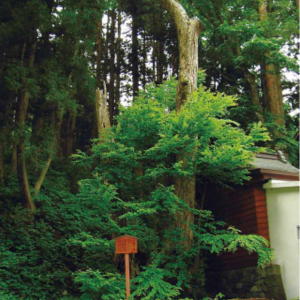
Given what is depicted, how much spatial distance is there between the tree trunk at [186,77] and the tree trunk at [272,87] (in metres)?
6.80

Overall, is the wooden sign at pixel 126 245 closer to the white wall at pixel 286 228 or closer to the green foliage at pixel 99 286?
the green foliage at pixel 99 286

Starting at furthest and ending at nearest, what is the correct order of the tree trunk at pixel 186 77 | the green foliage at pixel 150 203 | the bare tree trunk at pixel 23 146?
the bare tree trunk at pixel 23 146 → the tree trunk at pixel 186 77 → the green foliage at pixel 150 203

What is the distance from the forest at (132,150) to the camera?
966cm

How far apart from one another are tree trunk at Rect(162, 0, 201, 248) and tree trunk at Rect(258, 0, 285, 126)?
6.80 m

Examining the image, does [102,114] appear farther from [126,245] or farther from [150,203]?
[126,245]

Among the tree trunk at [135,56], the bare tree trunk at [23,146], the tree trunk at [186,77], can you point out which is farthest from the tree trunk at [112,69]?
the tree trunk at [186,77]

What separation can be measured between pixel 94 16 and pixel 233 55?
640cm

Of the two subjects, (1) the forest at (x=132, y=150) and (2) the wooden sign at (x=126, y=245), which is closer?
(2) the wooden sign at (x=126, y=245)

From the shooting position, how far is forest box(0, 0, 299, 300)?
31.7 feet

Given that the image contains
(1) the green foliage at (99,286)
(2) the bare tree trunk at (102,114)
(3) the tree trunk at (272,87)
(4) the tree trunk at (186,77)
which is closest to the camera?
(1) the green foliage at (99,286)

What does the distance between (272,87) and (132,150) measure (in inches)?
427

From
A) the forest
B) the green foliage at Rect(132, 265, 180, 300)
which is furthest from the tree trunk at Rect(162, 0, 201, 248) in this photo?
the green foliage at Rect(132, 265, 180, 300)

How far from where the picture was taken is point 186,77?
38.3 feet

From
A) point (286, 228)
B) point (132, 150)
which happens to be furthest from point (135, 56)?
point (286, 228)
